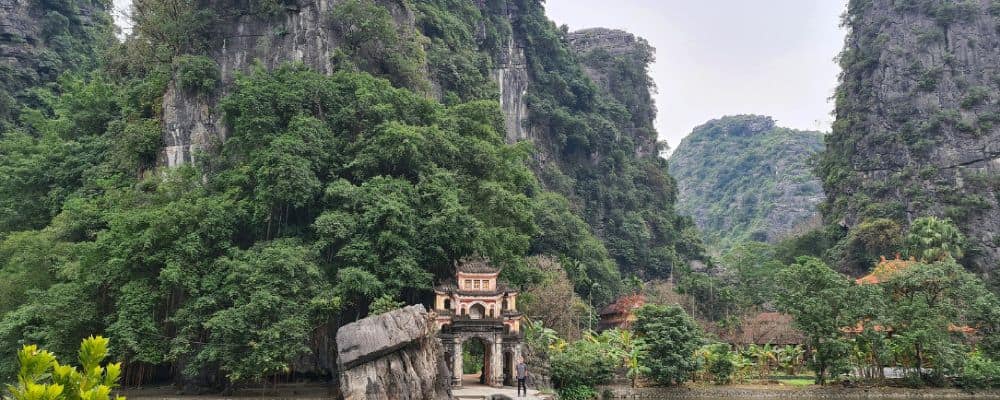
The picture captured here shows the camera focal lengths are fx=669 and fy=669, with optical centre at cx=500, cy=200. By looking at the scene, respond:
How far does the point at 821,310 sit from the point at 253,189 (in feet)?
72.1

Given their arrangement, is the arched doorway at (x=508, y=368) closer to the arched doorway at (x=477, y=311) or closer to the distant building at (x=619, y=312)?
the arched doorway at (x=477, y=311)

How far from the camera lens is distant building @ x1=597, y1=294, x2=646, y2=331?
122 feet

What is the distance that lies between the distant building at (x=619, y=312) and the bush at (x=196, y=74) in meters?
23.9

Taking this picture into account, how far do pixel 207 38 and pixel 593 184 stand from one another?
31.2m

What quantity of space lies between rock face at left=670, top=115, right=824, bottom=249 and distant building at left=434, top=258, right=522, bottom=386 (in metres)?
46.4

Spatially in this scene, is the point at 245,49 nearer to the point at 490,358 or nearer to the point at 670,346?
the point at 490,358

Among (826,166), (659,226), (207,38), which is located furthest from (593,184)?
(207,38)

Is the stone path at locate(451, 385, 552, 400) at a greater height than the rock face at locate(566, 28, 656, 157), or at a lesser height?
lesser

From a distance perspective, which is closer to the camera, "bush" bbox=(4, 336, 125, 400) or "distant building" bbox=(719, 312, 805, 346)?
"bush" bbox=(4, 336, 125, 400)

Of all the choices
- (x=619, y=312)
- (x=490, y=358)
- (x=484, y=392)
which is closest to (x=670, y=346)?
(x=490, y=358)

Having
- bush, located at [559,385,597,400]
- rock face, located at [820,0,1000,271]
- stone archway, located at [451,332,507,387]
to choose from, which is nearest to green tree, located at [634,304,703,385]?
bush, located at [559,385,597,400]

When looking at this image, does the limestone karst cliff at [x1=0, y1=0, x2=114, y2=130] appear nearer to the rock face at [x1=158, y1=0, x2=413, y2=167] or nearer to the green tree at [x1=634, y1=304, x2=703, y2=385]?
the rock face at [x1=158, y1=0, x2=413, y2=167]

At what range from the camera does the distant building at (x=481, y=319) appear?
22.5 m

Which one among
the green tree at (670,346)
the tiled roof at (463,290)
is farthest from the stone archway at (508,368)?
the green tree at (670,346)
